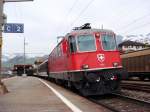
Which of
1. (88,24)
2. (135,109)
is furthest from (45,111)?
(88,24)

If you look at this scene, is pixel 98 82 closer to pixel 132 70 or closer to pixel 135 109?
pixel 135 109

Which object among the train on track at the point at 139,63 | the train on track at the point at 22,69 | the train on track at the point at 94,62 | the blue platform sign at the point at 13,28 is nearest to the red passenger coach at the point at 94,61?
the train on track at the point at 94,62

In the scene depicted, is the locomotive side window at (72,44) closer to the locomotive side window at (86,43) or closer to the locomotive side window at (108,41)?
the locomotive side window at (86,43)

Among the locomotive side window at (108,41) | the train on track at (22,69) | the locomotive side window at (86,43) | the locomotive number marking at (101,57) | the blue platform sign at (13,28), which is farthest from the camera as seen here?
the train on track at (22,69)

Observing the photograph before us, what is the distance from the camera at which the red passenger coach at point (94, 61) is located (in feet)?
60.5

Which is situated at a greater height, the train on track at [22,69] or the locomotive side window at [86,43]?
the train on track at [22,69]

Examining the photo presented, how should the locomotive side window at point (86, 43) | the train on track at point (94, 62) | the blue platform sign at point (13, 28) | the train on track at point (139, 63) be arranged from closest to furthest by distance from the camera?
the train on track at point (94, 62) → the locomotive side window at point (86, 43) → the blue platform sign at point (13, 28) → the train on track at point (139, 63)

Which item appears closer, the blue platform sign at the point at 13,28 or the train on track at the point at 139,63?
the blue platform sign at the point at 13,28

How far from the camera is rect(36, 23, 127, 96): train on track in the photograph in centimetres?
1845

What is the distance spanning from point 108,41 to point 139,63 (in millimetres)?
19743

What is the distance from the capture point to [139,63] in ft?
128

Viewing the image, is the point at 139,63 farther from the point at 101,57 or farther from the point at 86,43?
the point at 101,57

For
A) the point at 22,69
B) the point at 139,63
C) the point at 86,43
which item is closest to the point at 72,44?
the point at 86,43

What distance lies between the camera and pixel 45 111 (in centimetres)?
1313
